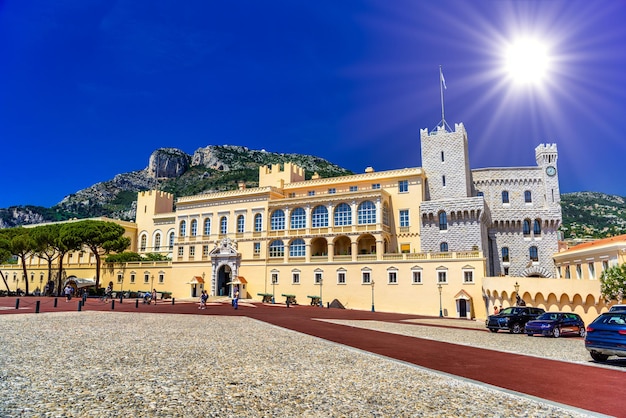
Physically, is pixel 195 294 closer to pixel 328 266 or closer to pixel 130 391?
pixel 328 266

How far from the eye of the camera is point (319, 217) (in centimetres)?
5453

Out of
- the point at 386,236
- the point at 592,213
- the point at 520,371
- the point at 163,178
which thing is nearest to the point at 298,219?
the point at 386,236

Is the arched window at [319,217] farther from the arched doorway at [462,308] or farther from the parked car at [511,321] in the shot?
the parked car at [511,321]

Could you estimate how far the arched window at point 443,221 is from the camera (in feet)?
165

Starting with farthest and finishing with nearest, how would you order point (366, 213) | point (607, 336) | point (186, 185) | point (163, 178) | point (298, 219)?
point (163, 178) → point (186, 185) → point (298, 219) → point (366, 213) → point (607, 336)

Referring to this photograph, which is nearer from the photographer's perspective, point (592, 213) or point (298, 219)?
point (298, 219)

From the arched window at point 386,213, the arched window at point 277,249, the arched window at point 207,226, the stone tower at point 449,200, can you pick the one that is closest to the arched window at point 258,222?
the arched window at point 277,249

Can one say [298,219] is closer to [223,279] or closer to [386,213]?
[386,213]

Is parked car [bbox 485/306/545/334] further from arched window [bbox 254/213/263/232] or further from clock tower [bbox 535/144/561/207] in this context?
arched window [bbox 254/213/263/232]

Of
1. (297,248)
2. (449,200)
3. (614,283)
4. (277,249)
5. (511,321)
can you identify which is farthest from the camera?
(277,249)

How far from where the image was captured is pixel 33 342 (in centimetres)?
1543

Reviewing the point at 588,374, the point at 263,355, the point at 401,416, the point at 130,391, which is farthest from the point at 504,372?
the point at 130,391

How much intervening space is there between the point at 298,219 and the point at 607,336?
43.6m

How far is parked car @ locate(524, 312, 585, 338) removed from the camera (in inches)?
974
